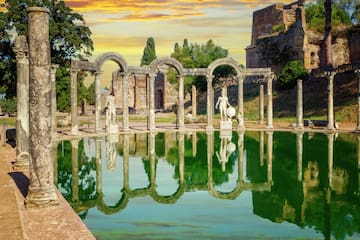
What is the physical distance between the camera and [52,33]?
2756 cm

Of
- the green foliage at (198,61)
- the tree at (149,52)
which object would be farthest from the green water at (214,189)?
the tree at (149,52)

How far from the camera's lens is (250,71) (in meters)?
30.8

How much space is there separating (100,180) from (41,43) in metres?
5.49

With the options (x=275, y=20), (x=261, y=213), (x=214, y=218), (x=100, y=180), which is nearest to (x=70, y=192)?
(x=100, y=180)

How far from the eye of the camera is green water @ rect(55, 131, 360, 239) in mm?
8672

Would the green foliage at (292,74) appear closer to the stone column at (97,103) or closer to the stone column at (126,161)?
the stone column at (97,103)

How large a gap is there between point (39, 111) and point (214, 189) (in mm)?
5498

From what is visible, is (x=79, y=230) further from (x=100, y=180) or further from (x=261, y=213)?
(x=100, y=180)

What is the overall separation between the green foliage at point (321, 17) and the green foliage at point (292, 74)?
37.6ft

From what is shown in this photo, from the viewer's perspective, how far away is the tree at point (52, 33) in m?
26.7

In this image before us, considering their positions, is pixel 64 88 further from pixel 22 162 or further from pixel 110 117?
pixel 22 162

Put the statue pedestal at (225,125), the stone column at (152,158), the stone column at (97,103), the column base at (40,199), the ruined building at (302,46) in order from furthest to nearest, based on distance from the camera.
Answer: the ruined building at (302,46) → the statue pedestal at (225,125) → the stone column at (97,103) → the stone column at (152,158) → the column base at (40,199)

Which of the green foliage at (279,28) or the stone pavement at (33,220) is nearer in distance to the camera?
the stone pavement at (33,220)

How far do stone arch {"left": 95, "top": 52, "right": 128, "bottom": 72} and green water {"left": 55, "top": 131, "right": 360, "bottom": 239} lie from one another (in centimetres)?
641
